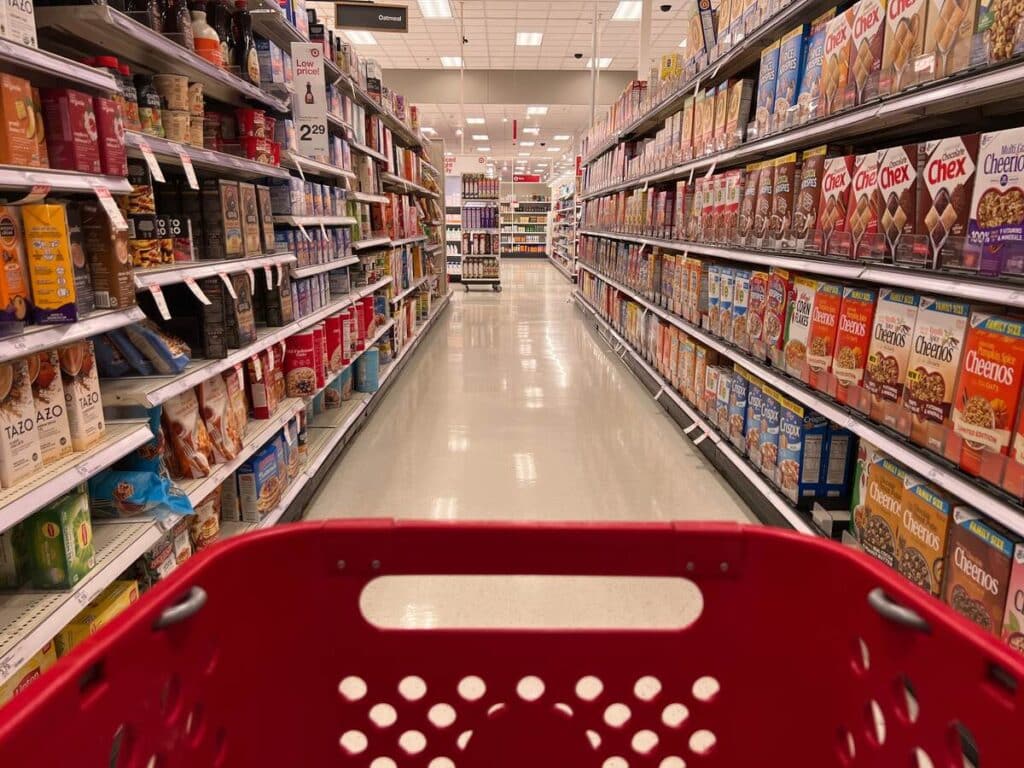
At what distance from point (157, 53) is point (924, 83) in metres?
2.29

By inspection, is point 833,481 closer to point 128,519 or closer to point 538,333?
point 128,519

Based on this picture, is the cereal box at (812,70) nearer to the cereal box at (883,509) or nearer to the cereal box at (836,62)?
the cereal box at (836,62)

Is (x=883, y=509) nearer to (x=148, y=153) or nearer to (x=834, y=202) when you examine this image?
(x=834, y=202)

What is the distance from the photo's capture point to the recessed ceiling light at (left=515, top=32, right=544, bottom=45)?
11852 mm

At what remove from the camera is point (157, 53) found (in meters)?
2.23

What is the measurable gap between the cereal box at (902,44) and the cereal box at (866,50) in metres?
0.04

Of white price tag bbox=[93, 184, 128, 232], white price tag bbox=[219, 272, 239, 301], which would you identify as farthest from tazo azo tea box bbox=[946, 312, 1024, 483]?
white price tag bbox=[219, 272, 239, 301]

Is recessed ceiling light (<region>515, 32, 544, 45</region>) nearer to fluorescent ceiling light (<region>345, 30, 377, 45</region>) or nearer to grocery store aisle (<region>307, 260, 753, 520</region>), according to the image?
fluorescent ceiling light (<region>345, 30, 377, 45</region>)

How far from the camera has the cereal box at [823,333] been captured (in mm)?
2369

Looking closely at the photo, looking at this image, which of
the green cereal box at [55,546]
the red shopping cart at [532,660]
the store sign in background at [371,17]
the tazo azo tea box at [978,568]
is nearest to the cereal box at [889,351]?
the tazo azo tea box at [978,568]

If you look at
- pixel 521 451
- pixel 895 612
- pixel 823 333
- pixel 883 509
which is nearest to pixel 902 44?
pixel 823 333

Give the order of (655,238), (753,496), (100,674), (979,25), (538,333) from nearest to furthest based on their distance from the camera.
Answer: (100,674), (979,25), (753,496), (655,238), (538,333)

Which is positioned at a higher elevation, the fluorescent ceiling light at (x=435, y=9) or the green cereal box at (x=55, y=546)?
the fluorescent ceiling light at (x=435, y=9)

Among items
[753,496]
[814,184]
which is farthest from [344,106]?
[753,496]
